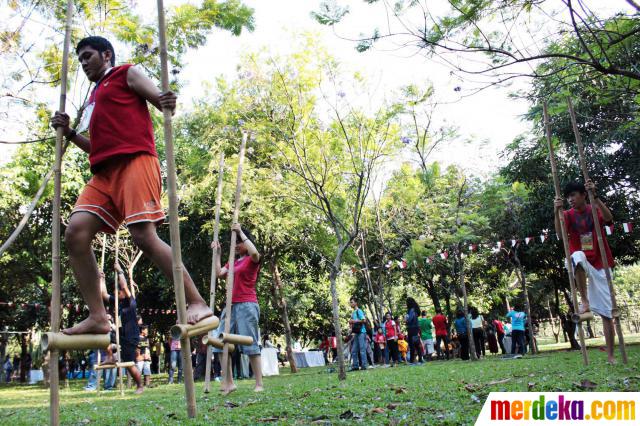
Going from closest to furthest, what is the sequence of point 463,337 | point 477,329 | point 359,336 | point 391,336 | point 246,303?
1. point 246,303
2. point 359,336
3. point 463,337
4. point 391,336
5. point 477,329

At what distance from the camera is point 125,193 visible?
12.7 feet

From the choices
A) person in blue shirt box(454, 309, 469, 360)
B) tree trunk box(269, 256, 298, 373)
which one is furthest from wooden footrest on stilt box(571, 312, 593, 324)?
tree trunk box(269, 256, 298, 373)

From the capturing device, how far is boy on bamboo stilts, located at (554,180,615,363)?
7.46 metres

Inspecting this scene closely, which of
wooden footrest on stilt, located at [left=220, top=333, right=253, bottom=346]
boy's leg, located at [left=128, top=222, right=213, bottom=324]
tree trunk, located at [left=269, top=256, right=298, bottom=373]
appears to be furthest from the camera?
tree trunk, located at [left=269, top=256, right=298, bottom=373]

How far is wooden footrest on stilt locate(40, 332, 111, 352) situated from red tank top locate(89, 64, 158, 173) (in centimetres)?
123

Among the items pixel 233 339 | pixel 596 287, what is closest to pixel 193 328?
pixel 233 339

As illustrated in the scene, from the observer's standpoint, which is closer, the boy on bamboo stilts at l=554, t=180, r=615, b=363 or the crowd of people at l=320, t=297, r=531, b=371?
the boy on bamboo stilts at l=554, t=180, r=615, b=363

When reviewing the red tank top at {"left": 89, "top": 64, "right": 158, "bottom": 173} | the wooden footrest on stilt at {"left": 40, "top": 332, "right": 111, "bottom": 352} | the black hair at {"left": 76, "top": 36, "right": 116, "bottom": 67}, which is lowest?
the wooden footrest on stilt at {"left": 40, "top": 332, "right": 111, "bottom": 352}

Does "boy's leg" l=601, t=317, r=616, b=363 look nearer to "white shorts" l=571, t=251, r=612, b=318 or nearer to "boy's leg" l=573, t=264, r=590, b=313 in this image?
"white shorts" l=571, t=251, r=612, b=318

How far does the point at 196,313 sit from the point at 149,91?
5.52 ft

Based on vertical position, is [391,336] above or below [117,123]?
below

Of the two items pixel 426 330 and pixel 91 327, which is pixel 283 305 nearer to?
pixel 426 330

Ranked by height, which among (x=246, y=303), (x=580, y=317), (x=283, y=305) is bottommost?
(x=580, y=317)

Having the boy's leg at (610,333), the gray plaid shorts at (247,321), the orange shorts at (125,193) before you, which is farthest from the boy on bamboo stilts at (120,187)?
the boy's leg at (610,333)
